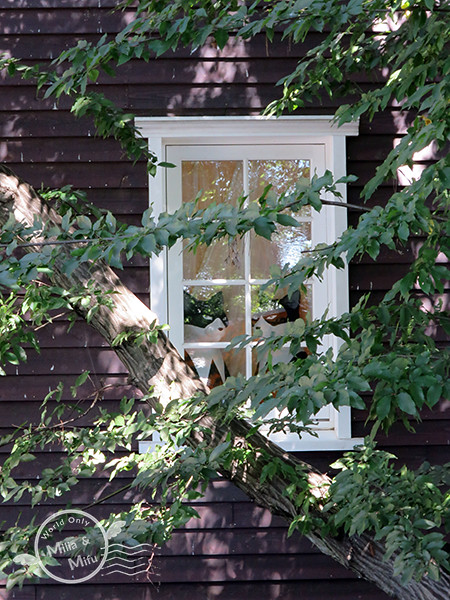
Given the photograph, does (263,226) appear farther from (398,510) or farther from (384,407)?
(398,510)

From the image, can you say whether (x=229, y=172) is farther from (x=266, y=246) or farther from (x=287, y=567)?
(x=287, y=567)

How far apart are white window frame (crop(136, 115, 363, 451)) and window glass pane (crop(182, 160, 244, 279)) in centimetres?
18

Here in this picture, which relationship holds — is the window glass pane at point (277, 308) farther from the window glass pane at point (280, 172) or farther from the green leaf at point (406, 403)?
the green leaf at point (406, 403)

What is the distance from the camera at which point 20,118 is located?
10.4 feet

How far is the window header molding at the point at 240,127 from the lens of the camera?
3.07 meters

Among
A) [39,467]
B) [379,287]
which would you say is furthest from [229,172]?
[39,467]

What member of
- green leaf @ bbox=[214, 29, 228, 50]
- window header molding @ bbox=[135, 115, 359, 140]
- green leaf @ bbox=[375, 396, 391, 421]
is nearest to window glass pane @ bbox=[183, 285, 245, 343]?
window header molding @ bbox=[135, 115, 359, 140]

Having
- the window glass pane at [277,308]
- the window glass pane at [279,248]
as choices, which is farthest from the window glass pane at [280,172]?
the window glass pane at [277,308]

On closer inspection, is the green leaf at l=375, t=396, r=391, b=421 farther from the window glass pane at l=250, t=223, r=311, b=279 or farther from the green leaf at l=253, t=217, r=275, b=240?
the window glass pane at l=250, t=223, r=311, b=279

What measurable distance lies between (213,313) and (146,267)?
15.7 inches

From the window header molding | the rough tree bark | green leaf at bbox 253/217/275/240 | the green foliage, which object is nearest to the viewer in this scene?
green leaf at bbox 253/217/275/240

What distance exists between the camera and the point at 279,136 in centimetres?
313

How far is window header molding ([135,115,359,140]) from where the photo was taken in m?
3.07

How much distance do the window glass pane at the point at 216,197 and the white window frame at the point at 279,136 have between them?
0.59ft
